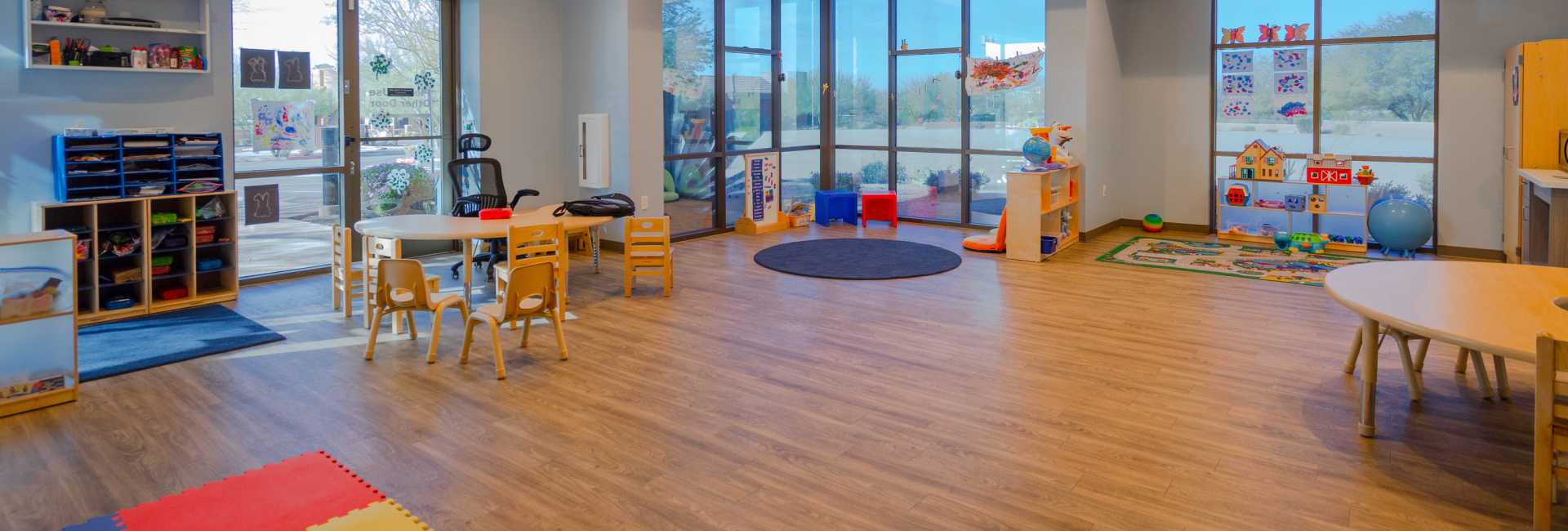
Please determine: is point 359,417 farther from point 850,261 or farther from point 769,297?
point 850,261

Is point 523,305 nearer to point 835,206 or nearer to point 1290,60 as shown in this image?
point 835,206

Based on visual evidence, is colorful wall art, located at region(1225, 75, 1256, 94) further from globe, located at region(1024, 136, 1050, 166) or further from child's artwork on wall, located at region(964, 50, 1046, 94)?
globe, located at region(1024, 136, 1050, 166)

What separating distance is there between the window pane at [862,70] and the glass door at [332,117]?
4414 millimetres

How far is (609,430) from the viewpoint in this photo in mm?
4125

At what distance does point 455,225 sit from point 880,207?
541 centimetres

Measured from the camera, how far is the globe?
28.1ft

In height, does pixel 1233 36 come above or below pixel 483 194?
above

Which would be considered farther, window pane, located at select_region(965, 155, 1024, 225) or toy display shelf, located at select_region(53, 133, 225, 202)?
window pane, located at select_region(965, 155, 1024, 225)

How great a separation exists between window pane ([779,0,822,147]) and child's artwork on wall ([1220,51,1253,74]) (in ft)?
13.4

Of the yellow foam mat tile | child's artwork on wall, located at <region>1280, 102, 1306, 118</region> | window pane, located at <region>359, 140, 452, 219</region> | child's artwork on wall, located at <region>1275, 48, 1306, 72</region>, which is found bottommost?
the yellow foam mat tile

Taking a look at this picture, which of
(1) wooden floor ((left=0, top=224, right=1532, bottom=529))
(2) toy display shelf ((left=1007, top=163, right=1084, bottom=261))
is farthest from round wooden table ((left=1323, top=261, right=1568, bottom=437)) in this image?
(2) toy display shelf ((left=1007, top=163, right=1084, bottom=261))

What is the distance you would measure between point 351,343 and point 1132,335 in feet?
14.3

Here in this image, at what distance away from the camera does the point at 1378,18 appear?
8.95 meters

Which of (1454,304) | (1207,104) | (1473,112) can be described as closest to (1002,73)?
(1207,104)
